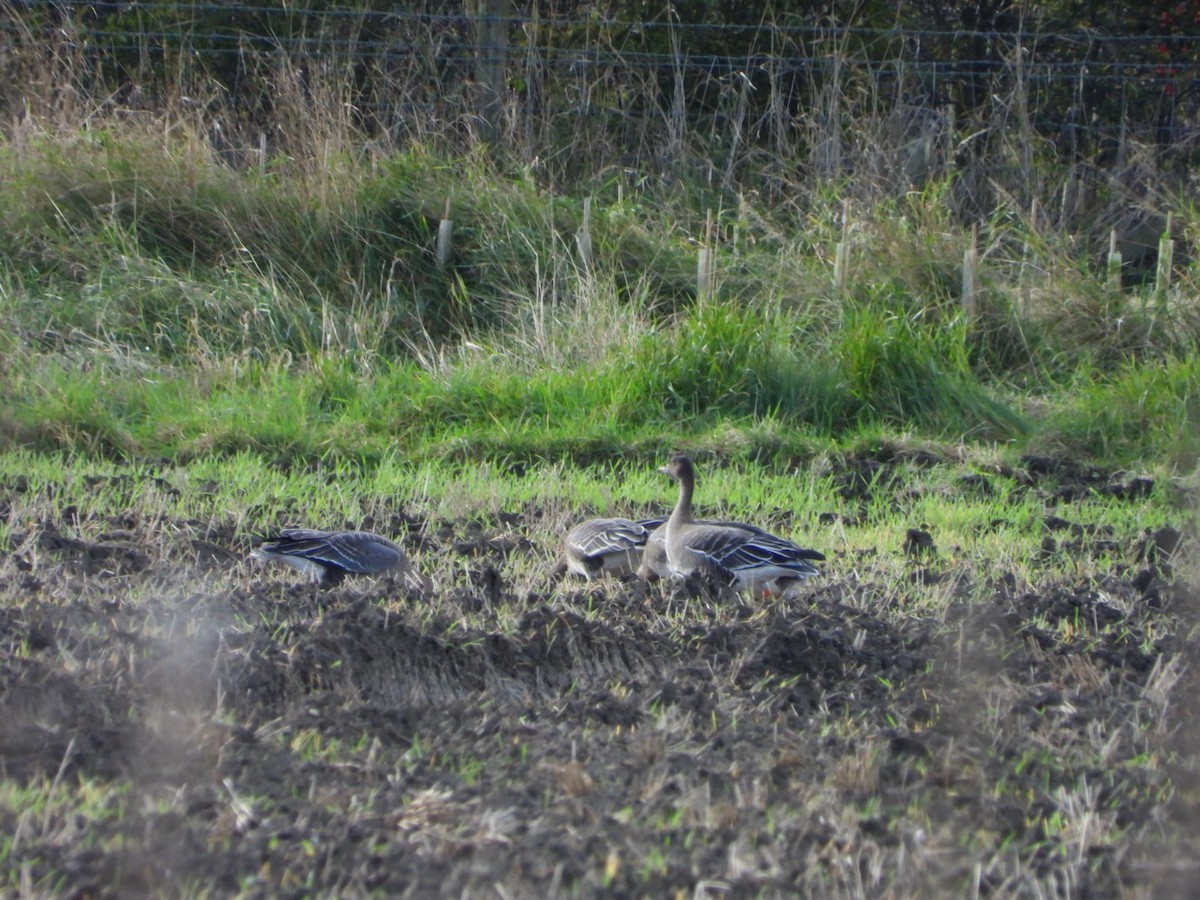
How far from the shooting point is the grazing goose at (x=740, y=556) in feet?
17.6

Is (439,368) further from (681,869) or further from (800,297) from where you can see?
(681,869)

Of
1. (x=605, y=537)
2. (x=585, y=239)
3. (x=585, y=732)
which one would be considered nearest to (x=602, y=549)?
(x=605, y=537)

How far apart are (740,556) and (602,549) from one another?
594 mm

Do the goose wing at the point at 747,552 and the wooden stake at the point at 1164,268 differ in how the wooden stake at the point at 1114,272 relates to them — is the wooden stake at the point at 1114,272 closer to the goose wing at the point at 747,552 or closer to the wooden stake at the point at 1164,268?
the wooden stake at the point at 1164,268

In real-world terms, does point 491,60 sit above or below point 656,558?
above

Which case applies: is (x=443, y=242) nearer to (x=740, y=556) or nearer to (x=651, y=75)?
(x=651, y=75)

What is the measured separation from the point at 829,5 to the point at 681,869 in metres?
12.7

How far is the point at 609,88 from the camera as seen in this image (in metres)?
12.6

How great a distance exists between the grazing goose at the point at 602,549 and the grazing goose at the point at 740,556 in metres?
0.18

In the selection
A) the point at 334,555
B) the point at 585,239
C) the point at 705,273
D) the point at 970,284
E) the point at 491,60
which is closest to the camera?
the point at 334,555

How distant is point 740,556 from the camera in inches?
215

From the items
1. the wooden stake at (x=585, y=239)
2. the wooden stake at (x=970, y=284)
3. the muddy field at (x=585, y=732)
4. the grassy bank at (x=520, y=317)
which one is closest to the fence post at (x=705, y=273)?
the grassy bank at (x=520, y=317)

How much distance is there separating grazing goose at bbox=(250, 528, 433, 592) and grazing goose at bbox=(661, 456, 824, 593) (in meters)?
1.02

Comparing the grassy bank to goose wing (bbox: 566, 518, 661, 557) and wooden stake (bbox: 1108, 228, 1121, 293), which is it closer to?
wooden stake (bbox: 1108, 228, 1121, 293)
